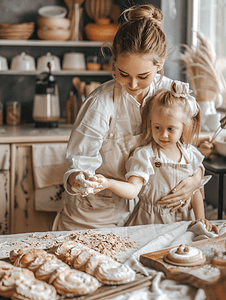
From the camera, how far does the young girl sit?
1146 millimetres

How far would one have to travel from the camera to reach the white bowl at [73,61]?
2455 millimetres

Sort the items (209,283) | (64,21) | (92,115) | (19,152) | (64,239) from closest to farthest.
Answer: (209,283) < (64,239) < (92,115) < (19,152) < (64,21)

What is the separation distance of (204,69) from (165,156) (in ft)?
3.00

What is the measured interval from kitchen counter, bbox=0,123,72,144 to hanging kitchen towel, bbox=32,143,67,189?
3 centimetres

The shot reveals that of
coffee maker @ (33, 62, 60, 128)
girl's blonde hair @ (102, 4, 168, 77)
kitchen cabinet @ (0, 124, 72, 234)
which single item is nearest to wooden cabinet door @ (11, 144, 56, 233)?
kitchen cabinet @ (0, 124, 72, 234)

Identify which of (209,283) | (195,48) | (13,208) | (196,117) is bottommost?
(13,208)

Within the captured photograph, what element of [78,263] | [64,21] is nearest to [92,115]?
[78,263]

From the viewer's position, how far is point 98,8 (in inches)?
100.0

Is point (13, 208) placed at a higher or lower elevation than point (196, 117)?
lower

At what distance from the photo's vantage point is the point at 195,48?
199 cm

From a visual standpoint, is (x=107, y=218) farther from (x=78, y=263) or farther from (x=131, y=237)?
(x=78, y=263)

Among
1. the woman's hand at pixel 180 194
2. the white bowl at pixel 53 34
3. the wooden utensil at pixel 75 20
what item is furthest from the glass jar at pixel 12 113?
the woman's hand at pixel 180 194

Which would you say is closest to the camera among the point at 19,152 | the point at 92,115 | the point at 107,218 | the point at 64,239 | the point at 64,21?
the point at 64,239

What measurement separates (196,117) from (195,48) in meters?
0.89
